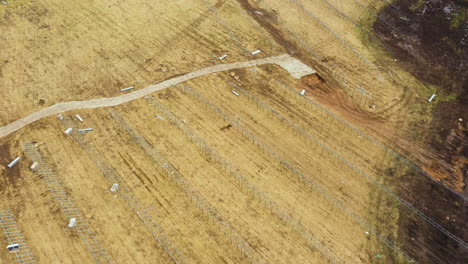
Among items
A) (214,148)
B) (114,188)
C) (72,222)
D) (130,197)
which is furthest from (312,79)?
(72,222)

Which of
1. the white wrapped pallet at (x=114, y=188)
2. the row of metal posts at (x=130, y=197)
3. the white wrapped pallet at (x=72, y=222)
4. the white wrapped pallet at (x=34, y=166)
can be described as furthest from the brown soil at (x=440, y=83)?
the white wrapped pallet at (x=34, y=166)

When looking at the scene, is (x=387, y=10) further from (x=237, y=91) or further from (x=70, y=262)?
(x=70, y=262)

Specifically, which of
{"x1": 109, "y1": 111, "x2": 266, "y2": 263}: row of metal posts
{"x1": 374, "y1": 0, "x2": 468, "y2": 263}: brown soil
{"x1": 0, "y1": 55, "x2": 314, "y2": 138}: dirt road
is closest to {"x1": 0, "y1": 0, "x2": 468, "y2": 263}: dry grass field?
{"x1": 109, "y1": 111, "x2": 266, "y2": 263}: row of metal posts

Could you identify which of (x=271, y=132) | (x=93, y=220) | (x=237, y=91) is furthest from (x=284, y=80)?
(x=93, y=220)

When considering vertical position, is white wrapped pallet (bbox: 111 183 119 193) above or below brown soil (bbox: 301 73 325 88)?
below

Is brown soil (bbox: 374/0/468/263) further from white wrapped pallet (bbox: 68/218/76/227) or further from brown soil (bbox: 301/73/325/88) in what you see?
white wrapped pallet (bbox: 68/218/76/227)

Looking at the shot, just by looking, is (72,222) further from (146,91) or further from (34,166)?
(146,91)

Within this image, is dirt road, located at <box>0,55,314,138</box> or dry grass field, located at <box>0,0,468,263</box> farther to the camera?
dirt road, located at <box>0,55,314,138</box>

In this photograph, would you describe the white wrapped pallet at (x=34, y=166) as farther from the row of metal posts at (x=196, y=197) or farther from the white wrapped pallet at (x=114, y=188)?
the row of metal posts at (x=196, y=197)
